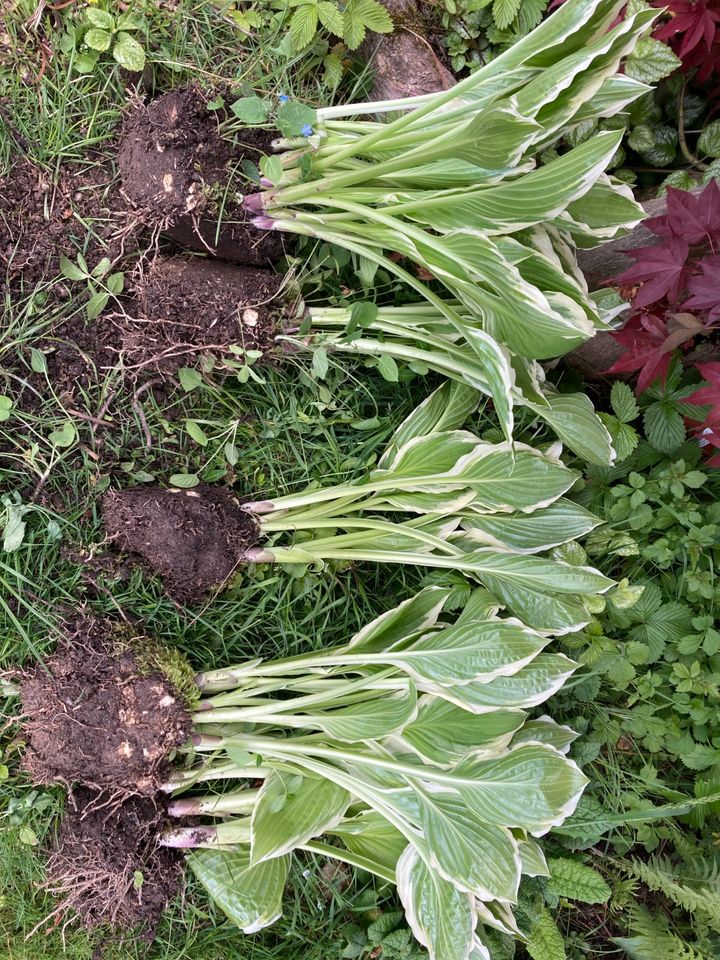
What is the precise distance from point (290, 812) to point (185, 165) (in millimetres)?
1240

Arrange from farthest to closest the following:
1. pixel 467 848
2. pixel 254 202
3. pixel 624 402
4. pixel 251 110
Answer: pixel 624 402
pixel 254 202
pixel 251 110
pixel 467 848

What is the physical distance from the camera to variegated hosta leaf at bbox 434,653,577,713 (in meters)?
1.14

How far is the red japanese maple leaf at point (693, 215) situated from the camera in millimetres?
1144

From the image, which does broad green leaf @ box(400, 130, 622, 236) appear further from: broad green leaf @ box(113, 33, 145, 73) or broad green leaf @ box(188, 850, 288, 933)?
broad green leaf @ box(188, 850, 288, 933)

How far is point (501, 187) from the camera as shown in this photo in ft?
3.27

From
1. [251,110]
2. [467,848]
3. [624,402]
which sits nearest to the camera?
[467,848]

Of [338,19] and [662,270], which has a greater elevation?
[338,19]

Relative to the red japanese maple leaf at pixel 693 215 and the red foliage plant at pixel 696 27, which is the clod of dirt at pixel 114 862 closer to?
the red japanese maple leaf at pixel 693 215

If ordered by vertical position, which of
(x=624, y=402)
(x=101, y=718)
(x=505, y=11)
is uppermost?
(x=505, y=11)

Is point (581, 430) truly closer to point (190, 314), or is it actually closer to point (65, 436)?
point (190, 314)

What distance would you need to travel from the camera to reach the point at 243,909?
4.04 feet

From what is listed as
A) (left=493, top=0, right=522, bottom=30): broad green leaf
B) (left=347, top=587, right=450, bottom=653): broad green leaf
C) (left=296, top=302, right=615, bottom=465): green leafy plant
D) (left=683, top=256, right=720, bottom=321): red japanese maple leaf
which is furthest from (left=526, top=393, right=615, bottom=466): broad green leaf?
(left=493, top=0, right=522, bottom=30): broad green leaf

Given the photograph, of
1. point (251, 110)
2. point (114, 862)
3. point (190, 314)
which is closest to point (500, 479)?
point (190, 314)

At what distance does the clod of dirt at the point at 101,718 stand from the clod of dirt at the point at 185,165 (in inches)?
33.1
